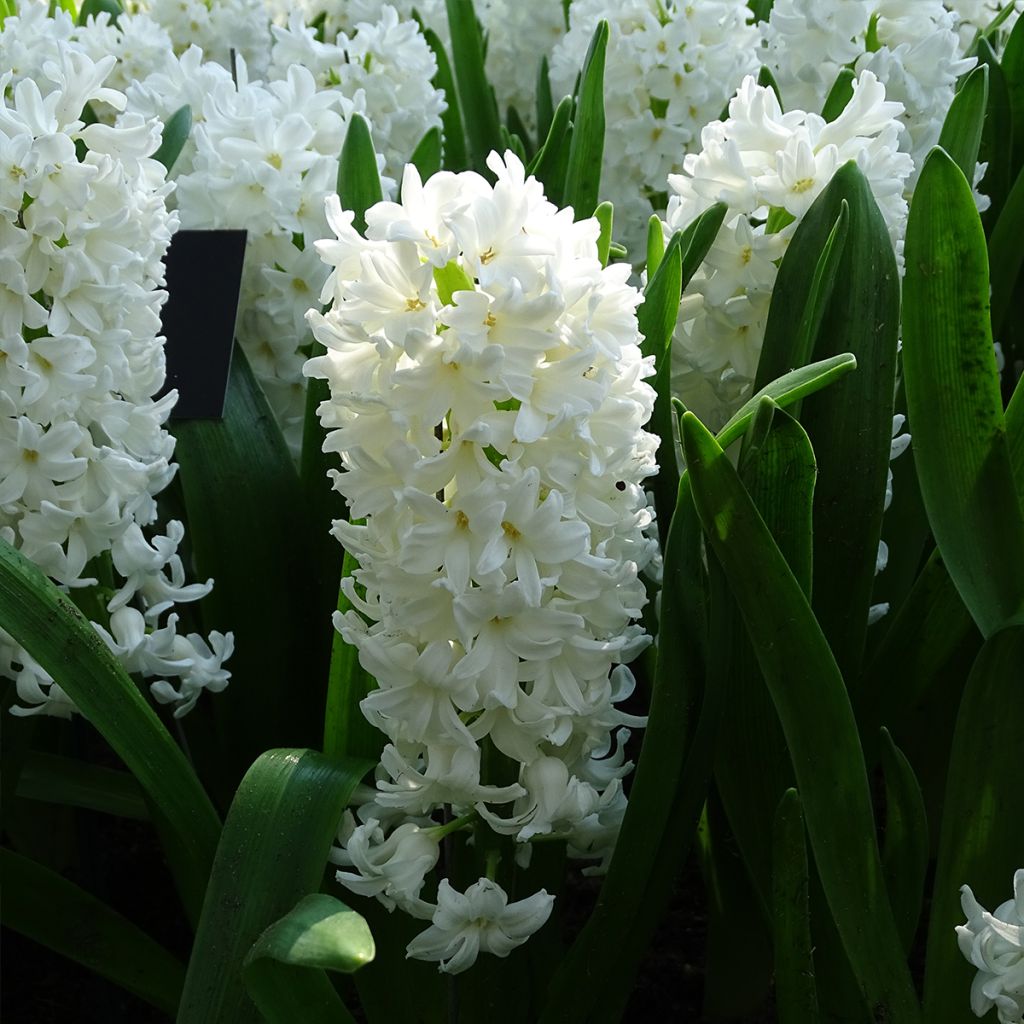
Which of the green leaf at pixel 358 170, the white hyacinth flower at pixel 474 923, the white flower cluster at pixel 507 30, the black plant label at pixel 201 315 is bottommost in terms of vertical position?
the white hyacinth flower at pixel 474 923

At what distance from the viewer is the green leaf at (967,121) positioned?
4.24 feet

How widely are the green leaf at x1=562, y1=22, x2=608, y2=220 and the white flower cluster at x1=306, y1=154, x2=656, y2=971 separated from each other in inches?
20.4

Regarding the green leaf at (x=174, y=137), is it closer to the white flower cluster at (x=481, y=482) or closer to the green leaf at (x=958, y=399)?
the white flower cluster at (x=481, y=482)

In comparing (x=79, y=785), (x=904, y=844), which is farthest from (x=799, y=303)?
(x=79, y=785)

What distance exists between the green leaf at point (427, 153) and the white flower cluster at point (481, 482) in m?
0.77

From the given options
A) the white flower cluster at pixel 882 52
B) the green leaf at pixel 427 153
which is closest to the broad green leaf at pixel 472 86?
the green leaf at pixel 427 153

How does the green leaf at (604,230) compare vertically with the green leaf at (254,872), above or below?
above

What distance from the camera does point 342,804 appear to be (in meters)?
0.96

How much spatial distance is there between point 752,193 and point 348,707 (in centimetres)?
54

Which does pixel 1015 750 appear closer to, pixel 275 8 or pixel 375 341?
pixel 375 341

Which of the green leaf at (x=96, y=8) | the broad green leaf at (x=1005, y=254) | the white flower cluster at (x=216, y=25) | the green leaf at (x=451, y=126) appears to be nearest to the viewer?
the broad green leaf at (x=1005, y=254)

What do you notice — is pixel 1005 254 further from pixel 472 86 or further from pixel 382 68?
pixel 472 86

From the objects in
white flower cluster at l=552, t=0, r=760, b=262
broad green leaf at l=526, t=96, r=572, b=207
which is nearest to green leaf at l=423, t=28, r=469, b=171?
white flower cluster at l=552, t=0, r=760, b=262

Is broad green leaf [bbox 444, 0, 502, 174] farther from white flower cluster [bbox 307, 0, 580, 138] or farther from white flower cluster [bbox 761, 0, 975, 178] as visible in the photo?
white flower cluster [bbox 761, 0, 975, 178]
